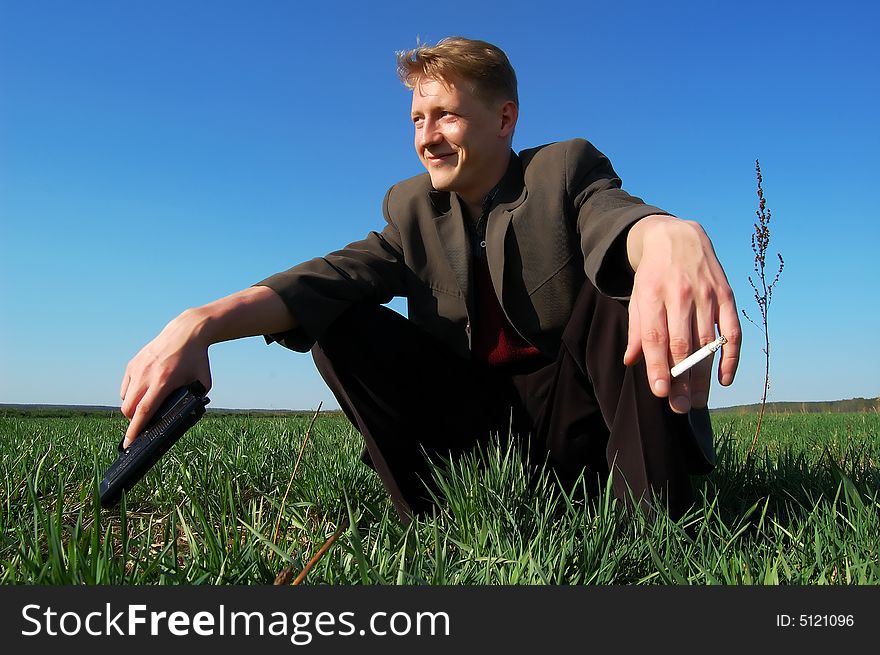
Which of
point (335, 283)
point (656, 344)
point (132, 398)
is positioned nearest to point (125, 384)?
point (132, 398)

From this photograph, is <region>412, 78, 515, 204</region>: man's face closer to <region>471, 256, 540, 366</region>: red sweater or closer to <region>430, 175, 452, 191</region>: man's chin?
<region>430, 175, 452, 191</region>: man's chin

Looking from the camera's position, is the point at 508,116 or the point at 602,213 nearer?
the point at 602,213

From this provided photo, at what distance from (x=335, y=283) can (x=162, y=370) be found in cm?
74

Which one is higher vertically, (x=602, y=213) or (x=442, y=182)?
(x=442, y=182)

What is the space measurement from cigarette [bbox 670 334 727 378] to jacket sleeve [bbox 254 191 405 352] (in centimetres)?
130

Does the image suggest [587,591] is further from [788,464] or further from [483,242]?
[788,464]

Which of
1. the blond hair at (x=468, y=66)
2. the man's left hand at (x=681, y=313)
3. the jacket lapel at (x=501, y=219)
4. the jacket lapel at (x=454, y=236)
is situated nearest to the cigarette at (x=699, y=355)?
the man's left hand at (x=681, y=313)

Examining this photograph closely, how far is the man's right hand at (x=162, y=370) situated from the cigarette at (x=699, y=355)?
51.8 inches

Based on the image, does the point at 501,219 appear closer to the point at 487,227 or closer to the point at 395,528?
the point at 487,227

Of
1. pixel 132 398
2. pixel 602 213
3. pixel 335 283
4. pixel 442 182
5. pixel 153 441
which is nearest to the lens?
pixel 153 441

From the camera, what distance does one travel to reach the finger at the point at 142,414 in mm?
1836

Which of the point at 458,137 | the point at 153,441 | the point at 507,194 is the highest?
the point at 458,137

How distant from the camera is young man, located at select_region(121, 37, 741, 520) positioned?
2.06 meters

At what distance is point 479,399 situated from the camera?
262 cm
